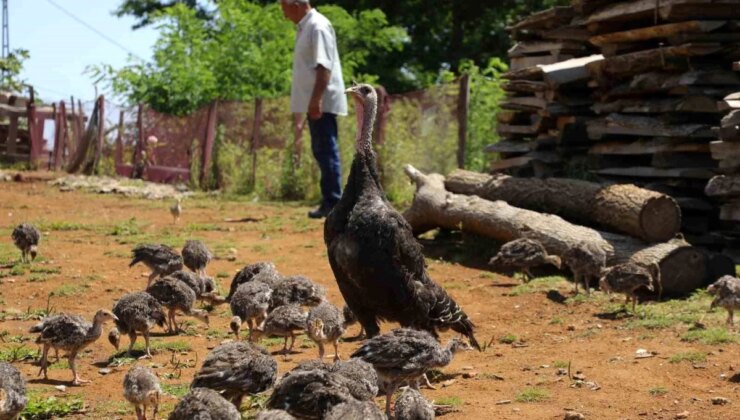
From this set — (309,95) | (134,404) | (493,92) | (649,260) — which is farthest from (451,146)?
(134,404)

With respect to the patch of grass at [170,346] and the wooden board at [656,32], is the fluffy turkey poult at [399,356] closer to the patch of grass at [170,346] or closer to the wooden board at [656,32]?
the patch of grass at [170,346]

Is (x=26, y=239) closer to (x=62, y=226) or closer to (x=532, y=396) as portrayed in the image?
(x=62, y=226)

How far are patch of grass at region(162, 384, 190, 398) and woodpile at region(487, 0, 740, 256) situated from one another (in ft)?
24.7

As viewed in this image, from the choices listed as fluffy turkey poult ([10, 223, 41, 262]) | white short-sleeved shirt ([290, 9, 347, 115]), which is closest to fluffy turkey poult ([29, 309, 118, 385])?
fluffy turkey poult ([10, 223, 41, 262])

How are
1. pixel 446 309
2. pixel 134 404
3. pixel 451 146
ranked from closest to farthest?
pixel 134 404 → pixel 446 309 → pixel 451 146

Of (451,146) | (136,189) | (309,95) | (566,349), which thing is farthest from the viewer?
(136,189)

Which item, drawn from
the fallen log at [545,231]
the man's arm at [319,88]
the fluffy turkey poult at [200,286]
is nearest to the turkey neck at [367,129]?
the fluffy turkey poult at [200,286]

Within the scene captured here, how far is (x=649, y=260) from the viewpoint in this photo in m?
11.8

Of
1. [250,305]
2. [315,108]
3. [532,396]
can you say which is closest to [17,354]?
[250,305]

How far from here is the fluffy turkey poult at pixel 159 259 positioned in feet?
38.8

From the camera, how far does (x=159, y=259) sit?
1189 centimetres

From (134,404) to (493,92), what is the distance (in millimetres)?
Answer: 15495

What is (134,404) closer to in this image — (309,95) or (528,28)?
(309,95)

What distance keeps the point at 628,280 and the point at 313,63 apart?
676 cm
